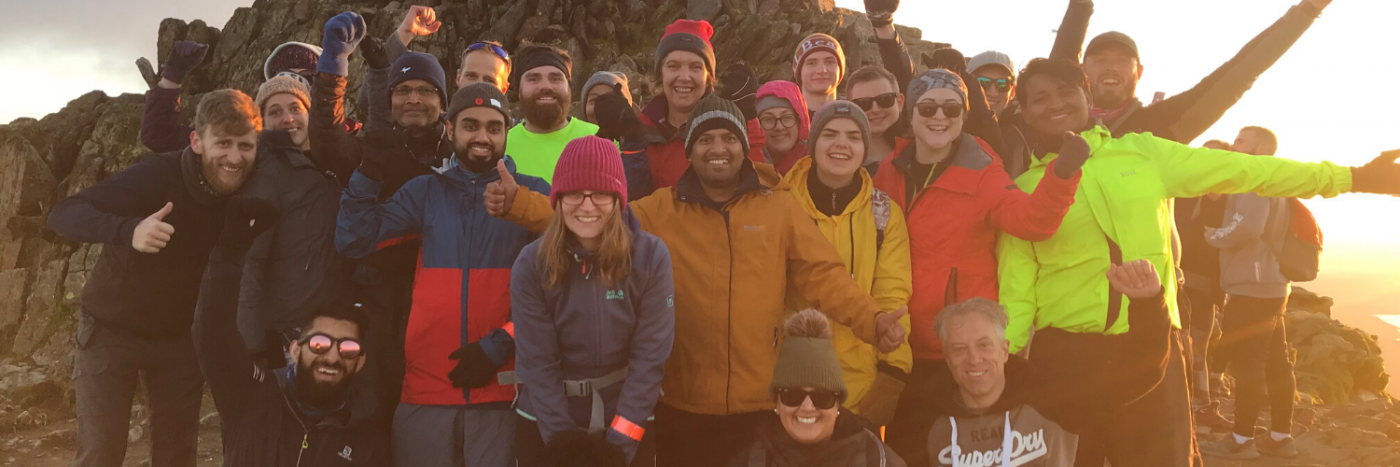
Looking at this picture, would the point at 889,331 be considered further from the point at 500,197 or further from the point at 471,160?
the point at 471,160

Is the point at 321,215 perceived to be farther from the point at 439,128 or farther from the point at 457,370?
the point at 457,370

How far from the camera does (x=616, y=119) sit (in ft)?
17.0

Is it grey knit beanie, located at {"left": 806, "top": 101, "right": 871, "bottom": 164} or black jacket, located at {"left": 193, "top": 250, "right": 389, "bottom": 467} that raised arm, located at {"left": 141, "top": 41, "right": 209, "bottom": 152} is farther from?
grey knit beanie, located at {"left": 806, "top": 101, "right": 871, "bottom": 164}

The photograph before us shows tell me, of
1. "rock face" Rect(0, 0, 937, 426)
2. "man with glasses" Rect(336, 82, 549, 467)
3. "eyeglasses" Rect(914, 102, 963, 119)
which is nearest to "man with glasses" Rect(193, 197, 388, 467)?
"man with glasses" Rect(336, 82, 549, 467)

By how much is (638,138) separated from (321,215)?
8.00 feet

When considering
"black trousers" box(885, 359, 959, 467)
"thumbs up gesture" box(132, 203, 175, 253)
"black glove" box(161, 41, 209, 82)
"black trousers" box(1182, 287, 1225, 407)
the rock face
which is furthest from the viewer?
the rock face

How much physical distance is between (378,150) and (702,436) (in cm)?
303

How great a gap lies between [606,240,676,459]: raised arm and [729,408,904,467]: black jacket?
23.1 inches

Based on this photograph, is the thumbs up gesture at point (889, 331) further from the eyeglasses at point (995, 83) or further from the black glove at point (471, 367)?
the eyeglasses at point (995, 83)

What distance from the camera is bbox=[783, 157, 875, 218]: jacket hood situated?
14.2 feet

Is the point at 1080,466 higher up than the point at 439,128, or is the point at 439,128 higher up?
the point at 439,128

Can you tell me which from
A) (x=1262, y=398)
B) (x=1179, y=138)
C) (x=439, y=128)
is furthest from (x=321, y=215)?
(x=1262, y=398)

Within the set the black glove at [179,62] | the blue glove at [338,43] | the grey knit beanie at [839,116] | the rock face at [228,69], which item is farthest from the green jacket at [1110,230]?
the rock face at [228,69]

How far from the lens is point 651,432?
3902 mm
